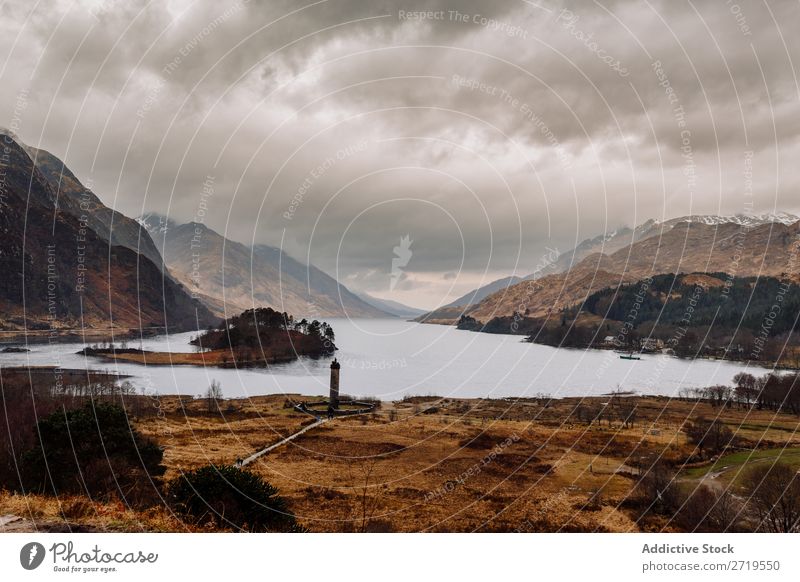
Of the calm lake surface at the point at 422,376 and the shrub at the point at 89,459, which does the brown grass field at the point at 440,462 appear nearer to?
the shrub at the point at 89,459

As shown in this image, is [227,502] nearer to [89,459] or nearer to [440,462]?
[89,459]

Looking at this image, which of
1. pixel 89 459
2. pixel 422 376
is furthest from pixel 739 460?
pixel 422 376

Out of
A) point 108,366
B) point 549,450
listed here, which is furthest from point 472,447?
point 108,366

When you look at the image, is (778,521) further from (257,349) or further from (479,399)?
(257,349)

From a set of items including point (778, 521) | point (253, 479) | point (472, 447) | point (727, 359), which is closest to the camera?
point (253, 479)

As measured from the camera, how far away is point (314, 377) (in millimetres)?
124750

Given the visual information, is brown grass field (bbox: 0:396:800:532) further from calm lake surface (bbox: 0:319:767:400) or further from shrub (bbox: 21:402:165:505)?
calm lake surface (bbox: 0:319:767:400)

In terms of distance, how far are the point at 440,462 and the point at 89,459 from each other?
29536 millimetres

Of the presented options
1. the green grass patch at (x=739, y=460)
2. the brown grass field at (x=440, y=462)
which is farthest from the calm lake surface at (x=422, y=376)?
the green grass patch at (x=739, y=460)

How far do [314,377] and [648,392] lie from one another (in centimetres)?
8180

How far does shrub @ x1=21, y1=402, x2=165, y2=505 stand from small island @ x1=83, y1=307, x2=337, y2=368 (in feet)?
392

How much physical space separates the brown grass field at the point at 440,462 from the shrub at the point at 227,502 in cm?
144

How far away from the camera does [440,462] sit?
4403 cm

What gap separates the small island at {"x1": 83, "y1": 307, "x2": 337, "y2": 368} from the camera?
144875 millimetres
